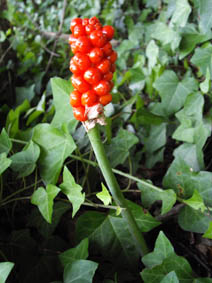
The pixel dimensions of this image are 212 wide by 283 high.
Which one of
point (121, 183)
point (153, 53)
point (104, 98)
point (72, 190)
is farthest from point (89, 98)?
point (153, 53)

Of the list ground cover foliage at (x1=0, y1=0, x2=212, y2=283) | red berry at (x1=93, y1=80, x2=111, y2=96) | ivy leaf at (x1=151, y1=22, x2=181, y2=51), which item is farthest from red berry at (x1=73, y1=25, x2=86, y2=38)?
ivy leaf at (x1=151, y1=22, x2=181, y2=51)

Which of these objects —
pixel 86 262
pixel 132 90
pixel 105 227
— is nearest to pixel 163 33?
pixel 132 90

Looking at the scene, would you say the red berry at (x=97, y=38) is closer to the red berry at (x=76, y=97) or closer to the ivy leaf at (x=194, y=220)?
the red berry at (x=76, y=97)

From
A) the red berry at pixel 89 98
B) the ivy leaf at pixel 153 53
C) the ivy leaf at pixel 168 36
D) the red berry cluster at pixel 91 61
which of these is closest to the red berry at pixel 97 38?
the red berry cluster at pixel 91 61

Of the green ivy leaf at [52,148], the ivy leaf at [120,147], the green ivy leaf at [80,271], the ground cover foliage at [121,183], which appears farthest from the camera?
the ivy leaf at [120,147]

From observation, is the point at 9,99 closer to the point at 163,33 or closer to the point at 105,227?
the point at 163,33

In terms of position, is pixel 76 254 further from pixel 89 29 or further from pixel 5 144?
pixel 89 29
